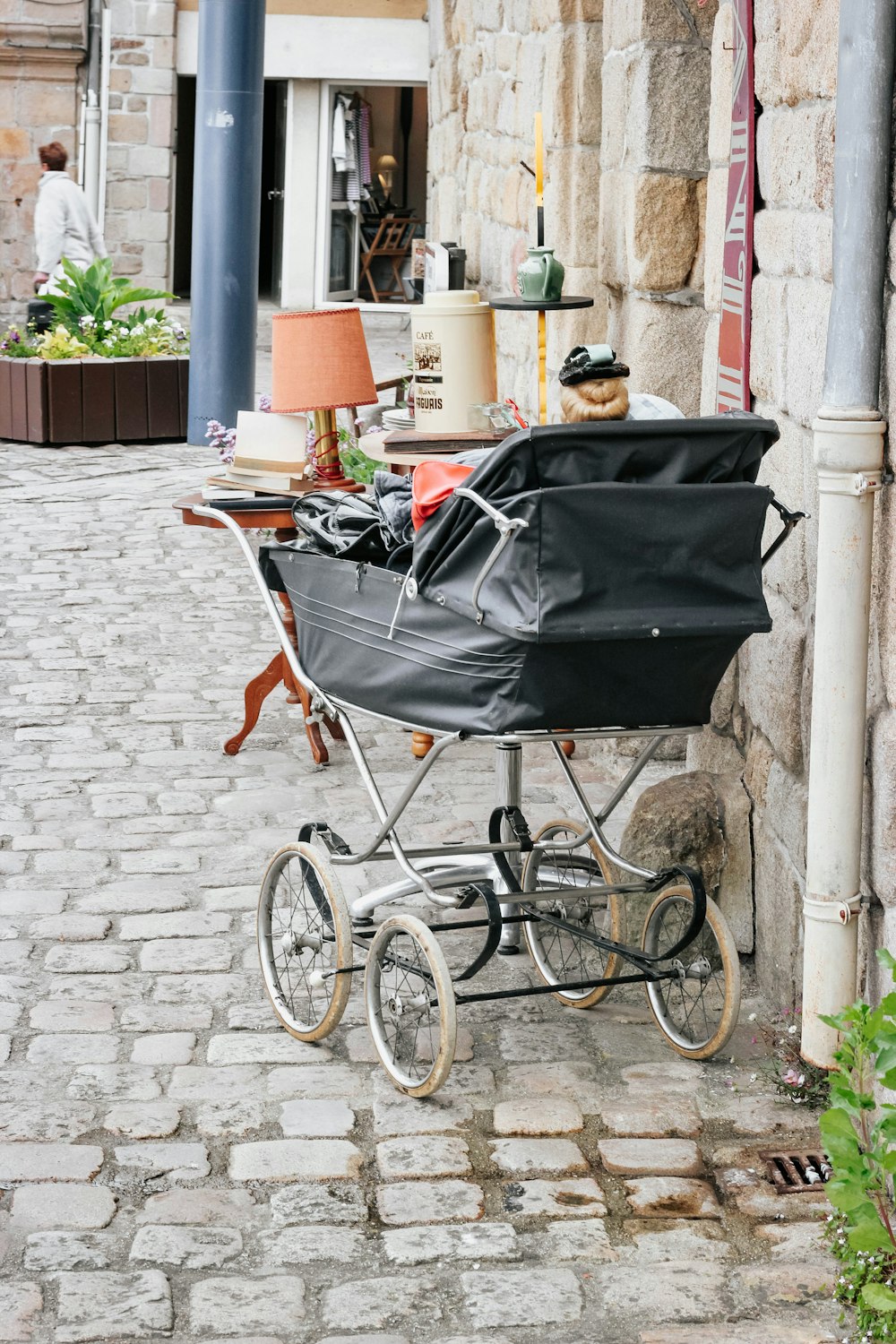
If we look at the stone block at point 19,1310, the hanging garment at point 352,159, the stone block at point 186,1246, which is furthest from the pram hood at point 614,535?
the hanging garment at point 352,159

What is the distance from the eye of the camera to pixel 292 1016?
384cm

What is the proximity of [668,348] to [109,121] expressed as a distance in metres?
15.3

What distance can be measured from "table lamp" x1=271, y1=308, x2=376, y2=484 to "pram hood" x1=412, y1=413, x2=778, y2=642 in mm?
1963

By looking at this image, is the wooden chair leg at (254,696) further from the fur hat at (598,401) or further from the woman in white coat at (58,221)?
the woman in white coat at (58,221)

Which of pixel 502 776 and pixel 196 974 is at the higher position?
pixel 502 776

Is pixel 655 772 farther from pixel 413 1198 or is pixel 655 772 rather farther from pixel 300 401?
pixel 413 1198

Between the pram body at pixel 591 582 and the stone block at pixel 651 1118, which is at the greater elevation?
the pram body at pixel 591 582

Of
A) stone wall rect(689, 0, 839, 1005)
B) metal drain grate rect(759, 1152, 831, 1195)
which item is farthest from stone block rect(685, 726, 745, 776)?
metal drain grate rect(759, 1152, 831, 1195)

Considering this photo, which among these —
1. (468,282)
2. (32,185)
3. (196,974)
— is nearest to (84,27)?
(32,185)

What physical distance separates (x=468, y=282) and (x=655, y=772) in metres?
4.87

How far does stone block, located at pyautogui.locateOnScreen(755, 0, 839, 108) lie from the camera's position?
338cm

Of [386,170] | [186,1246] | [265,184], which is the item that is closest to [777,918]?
[186,1246]

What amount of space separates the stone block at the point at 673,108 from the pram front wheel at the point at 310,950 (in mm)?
A: 2544

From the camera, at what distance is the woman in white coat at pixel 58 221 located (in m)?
12.9
